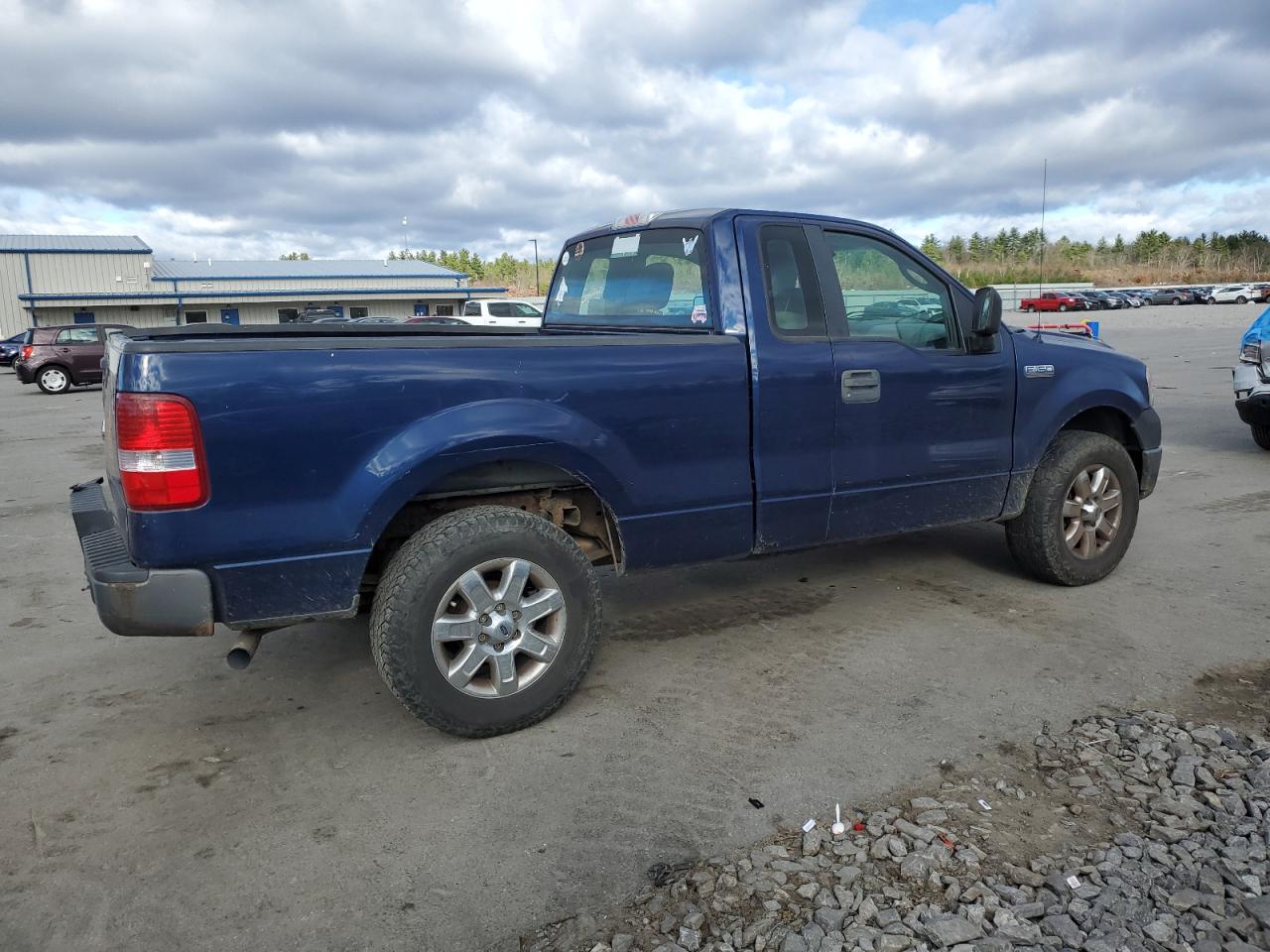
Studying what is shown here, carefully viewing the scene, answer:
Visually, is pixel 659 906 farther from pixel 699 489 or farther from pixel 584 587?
pixel 699 489

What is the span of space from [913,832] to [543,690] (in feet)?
4.84

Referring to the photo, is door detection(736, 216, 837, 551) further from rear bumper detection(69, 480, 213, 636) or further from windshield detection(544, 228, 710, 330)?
rear bumper detection(69, 480, 213, 636)

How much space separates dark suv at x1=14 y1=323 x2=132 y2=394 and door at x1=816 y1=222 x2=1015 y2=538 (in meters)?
22.4

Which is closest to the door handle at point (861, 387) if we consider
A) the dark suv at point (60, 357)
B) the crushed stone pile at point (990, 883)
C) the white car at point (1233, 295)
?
the crushed stone pile at point (990, 883)

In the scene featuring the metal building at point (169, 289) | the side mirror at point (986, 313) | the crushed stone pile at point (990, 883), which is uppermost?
the metal building at point (169, 289)

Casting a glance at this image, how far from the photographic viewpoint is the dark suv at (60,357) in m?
22.7

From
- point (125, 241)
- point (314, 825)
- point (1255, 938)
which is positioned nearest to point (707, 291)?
point (314, 825)

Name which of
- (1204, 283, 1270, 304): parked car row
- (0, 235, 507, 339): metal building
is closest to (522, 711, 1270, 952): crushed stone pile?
(0, 235, 507, 339): metal building

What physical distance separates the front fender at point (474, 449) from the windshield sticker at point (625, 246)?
58.9 inches

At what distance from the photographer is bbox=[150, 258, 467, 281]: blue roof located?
51.8 m

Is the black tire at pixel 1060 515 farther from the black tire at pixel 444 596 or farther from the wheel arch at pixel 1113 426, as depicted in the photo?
the black tire at pixel 444 596

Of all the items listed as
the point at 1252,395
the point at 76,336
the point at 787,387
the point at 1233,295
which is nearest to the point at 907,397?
the point at 787,387

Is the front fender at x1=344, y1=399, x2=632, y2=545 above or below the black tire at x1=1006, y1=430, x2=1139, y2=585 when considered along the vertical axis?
above

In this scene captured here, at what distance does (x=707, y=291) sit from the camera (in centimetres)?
425
